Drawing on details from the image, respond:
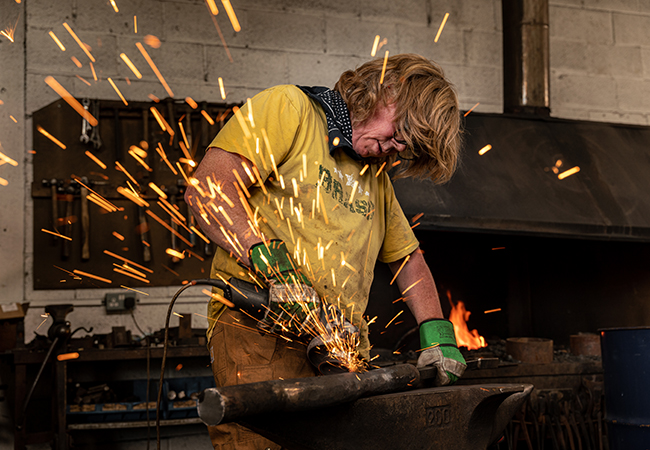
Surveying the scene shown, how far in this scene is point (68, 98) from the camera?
3.24 m

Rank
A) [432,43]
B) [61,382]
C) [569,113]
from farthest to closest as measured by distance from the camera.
Result: [569,113], [432,43], [61,382]

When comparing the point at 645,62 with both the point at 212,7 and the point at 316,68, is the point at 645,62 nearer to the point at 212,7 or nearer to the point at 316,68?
the point at 316,68

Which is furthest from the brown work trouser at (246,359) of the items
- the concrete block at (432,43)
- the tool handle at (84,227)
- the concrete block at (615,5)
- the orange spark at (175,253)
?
the concrete block at (615,5)

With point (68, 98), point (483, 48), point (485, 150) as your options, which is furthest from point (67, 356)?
point (483, 48)

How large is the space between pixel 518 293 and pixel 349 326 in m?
2.49

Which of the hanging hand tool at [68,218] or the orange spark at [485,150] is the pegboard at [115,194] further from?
the orange spark at [485,150]

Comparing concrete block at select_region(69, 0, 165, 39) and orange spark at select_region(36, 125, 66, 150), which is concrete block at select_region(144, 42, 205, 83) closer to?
concrete block at select_region(69, 0, 165, 39)

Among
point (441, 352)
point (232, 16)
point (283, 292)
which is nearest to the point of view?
point (283, 292)

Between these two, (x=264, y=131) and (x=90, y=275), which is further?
(x=90, y=275)

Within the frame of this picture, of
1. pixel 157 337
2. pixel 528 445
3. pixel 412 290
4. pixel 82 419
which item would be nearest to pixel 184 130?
pixel 157 337

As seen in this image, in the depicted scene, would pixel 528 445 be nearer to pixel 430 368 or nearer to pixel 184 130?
pixel 430 368

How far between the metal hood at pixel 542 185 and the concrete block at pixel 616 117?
0.53m

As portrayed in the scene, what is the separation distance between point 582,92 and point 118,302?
129 inches

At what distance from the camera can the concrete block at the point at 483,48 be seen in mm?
3904
